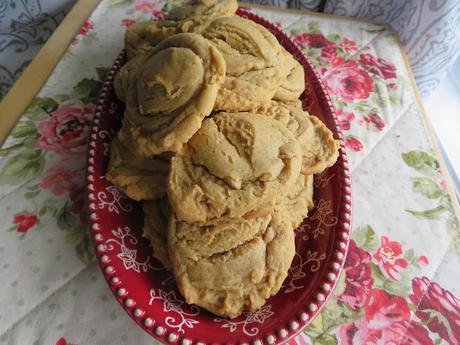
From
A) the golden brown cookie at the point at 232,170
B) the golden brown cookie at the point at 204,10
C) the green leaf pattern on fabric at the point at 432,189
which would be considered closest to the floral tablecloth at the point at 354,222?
the green leaf pattern on fabric at the point at 432,189

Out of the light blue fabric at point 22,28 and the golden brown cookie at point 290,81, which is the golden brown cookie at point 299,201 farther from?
the light blue fabric at point 22,28

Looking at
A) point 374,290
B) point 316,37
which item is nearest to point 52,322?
point 374,290

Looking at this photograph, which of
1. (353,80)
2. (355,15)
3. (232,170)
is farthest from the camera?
(355,15)

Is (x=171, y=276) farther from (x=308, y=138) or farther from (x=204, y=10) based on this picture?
(x=204, y=10)

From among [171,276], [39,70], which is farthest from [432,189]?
[39,70]

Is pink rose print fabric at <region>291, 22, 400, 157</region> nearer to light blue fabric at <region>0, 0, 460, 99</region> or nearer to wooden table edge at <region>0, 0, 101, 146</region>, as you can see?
light blue fabric at <region>0, 0, 460, 99</region>

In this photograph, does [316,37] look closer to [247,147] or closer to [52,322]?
[247,147]
